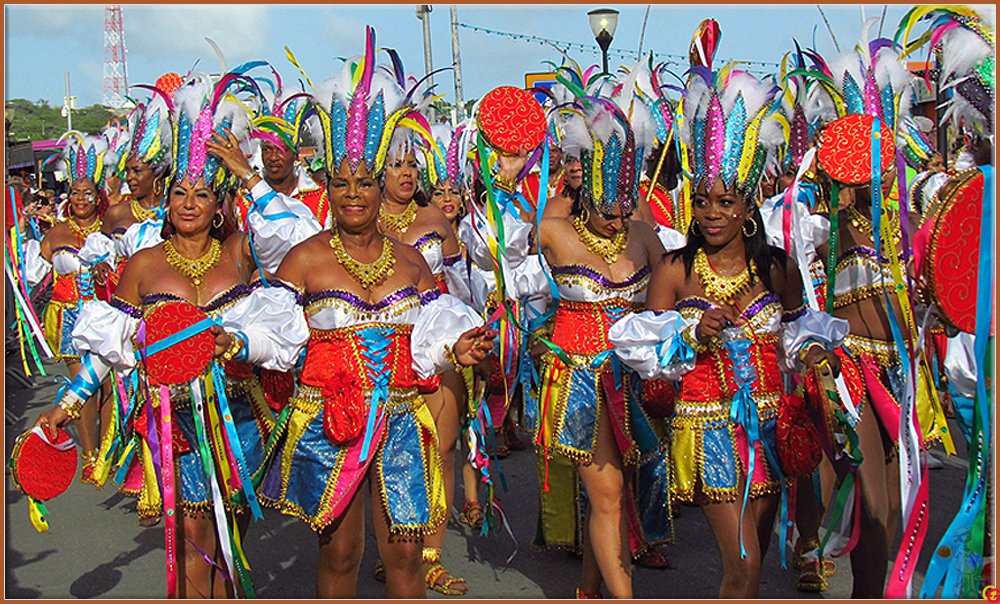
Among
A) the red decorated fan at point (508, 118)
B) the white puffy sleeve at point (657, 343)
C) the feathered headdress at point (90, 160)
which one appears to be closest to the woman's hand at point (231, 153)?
the red decorated fan at point (508, 118)

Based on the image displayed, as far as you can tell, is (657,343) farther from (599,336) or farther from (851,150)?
(851,150)

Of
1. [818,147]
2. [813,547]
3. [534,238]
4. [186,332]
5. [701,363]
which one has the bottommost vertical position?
[813,547]

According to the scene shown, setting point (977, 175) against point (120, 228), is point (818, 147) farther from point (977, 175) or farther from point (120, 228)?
point (120, 228)

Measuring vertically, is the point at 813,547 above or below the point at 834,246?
below

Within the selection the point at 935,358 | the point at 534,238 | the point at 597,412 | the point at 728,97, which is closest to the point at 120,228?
the point at 534,238

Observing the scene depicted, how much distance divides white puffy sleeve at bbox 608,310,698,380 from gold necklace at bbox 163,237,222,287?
1678 millimetres

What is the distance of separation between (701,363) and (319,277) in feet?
4.83

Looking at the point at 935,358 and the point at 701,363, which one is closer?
the point at 701,363

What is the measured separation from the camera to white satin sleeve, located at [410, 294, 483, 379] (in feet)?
11.9

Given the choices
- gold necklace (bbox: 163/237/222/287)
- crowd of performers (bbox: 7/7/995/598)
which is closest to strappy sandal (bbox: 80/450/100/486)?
crowd of performers (bbox: 7/7/995/598)

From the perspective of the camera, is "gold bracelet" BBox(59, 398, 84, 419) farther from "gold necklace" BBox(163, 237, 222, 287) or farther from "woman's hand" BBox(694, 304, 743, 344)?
"woman's hand" BBox(694, 304, 743, 344)

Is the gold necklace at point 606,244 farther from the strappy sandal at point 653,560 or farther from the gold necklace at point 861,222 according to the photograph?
the strappy sandal at point 653,560

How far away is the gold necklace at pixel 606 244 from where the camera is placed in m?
4.28

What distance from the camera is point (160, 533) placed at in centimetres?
564
